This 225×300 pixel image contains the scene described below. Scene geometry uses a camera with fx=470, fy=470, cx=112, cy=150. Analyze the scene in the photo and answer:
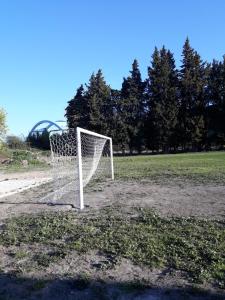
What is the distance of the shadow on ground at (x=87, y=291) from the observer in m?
4.45

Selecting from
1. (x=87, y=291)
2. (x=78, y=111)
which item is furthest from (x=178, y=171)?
(x=78, y=111)

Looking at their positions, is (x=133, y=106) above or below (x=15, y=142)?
above

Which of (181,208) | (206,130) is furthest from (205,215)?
(206,130)

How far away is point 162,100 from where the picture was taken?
56.0 m

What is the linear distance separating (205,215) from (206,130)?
47.1 metres

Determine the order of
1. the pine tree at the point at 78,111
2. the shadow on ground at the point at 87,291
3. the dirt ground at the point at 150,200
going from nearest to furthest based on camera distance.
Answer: the shadow on ground at the point at 87,291 → the dirt ground at the point at 150,200 → the pine tree at the point at 78,111

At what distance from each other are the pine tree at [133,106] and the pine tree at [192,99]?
5.48 m

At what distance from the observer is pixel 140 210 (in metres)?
9.16

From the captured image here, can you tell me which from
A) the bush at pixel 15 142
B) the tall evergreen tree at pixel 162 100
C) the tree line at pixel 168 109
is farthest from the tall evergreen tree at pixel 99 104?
the bush at pixel 15 142

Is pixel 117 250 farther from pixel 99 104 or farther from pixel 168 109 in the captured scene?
pixel 99 104

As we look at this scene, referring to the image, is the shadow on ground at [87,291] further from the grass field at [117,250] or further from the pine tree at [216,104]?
the pine tree at [216,104]

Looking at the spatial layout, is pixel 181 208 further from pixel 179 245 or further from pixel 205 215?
pixel 179 245

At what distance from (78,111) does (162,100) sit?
1408 cm

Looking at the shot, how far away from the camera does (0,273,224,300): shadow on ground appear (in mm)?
4453
